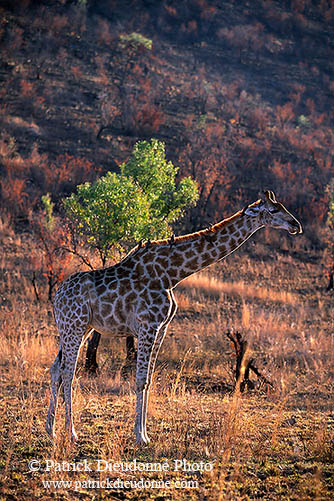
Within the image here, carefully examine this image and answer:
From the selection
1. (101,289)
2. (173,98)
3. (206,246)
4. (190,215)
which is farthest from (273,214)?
(173,98)

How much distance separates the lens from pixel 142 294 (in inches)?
255

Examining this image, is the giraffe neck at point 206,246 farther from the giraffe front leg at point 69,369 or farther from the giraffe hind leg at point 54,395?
the giraffe hind leg at point 54,395

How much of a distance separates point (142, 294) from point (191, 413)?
8.22 feet

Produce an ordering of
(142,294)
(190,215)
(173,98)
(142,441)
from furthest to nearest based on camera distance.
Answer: (173,98)
(190,215)
(142,294)
(142,441)

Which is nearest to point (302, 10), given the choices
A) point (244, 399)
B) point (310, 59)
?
point (310, 59)

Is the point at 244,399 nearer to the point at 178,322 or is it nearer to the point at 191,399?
the point at 191,399

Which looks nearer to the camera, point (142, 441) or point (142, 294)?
point (142, 441)

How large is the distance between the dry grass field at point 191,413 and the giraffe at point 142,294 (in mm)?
639

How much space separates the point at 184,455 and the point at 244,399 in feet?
10.9

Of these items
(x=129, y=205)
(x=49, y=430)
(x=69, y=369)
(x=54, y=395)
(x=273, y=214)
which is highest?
(x=273, y=214)

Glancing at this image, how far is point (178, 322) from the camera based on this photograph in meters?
15.3

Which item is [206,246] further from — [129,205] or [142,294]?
[129,205]

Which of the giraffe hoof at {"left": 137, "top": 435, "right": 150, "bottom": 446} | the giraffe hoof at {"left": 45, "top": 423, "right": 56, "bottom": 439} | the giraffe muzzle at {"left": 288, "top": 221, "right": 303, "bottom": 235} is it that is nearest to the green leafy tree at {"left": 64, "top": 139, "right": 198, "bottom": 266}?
the giraffe muzzle at {"left": 288, "top": 221, "right": 303, "bottom": 235}

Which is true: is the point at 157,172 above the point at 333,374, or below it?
above
